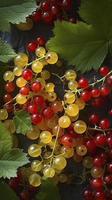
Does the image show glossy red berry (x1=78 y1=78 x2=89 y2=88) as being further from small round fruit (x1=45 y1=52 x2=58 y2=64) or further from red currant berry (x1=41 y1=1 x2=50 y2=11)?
red currant berry (x1=41 y1=1 x2=50 y2=11)

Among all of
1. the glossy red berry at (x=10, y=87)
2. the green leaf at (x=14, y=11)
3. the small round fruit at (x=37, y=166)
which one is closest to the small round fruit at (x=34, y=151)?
the small round fruit at (x=37, y=166)

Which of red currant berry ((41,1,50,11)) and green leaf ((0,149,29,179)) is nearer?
green leaf ((0,149,29,179))

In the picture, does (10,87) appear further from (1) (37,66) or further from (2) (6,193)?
(2) (6,193)

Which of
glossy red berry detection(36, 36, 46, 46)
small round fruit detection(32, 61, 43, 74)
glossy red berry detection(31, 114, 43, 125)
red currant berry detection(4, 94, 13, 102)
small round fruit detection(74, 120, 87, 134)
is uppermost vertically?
glossy red berry detection(36, 36, 46, 46)

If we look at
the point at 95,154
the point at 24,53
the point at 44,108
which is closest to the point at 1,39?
the point at 24,53

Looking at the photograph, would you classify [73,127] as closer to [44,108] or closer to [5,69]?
[44,108]

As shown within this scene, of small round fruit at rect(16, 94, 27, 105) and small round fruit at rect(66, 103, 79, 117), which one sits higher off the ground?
small round fruit at rect(16, 94, 27, 105)

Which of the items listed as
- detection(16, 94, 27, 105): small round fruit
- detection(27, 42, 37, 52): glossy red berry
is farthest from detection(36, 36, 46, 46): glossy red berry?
detection(16, 94, 27, 105): small round fruit
